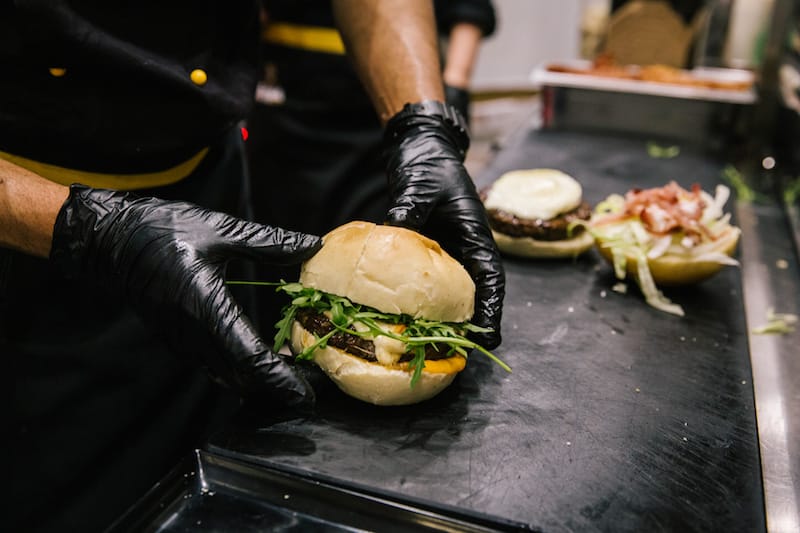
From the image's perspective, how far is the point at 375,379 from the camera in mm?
1650

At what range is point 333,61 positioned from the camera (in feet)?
13.8

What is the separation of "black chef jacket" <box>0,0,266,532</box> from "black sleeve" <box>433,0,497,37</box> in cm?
249

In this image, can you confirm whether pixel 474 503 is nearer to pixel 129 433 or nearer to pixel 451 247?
pixel 451 247

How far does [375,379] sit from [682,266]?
1.34 meters

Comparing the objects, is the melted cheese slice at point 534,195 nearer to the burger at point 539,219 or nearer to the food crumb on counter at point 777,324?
the burger at point 539,219

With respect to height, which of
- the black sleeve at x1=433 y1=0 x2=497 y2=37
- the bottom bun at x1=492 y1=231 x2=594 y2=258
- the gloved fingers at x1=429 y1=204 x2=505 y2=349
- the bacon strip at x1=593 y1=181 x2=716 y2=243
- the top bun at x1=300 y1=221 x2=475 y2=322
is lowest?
the bottom bun at x1=492 y1=231 x2=594 y2=258

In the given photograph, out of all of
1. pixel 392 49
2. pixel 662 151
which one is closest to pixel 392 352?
pixel 392 49

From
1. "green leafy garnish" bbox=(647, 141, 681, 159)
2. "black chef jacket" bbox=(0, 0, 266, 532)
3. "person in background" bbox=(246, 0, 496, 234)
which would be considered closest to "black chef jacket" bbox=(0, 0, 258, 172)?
"black chef jacket" bbox=(0, 0, 266, 532)

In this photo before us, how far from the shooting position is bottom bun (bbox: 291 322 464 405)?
1.65 meters

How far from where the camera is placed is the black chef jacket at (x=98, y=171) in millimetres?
1997

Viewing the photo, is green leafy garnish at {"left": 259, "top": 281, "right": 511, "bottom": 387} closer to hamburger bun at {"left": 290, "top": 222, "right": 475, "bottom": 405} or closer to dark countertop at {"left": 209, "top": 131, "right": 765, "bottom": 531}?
hamburger bun at {"left": 290, "top": 222, "right": 475, "bottom": 405}

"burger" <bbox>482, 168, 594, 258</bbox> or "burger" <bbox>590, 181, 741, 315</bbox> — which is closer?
"burger" <bbox>590, 181, 741, 315</bbox>

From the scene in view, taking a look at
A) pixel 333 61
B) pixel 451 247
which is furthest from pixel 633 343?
pixel 333 61

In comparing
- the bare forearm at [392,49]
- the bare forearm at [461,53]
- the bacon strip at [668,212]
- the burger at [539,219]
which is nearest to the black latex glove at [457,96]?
the bare forearm at [461,53]
